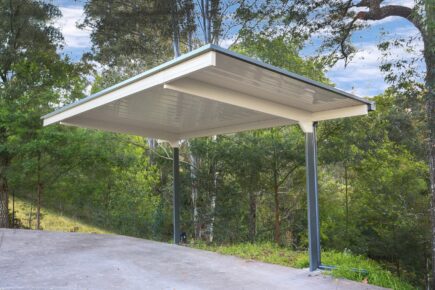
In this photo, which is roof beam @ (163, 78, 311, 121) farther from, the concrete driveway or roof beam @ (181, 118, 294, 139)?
the concrete driveway

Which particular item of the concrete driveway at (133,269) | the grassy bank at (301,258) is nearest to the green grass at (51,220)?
the grassy bank at (301,258)

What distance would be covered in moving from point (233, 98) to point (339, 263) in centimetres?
308

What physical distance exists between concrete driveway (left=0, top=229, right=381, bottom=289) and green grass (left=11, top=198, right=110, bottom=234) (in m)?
5.23

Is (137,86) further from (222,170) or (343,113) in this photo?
(222,170)

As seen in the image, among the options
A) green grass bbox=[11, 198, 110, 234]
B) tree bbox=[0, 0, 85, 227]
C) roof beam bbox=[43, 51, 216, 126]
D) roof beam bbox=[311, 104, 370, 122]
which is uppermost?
tree bbox=[0, 0, 85, 227]

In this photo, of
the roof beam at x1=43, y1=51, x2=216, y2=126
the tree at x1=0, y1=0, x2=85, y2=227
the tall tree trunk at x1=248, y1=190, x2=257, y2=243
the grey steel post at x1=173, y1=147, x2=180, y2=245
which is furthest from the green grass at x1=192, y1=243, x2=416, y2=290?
the tree at x1=0, y1=0, x2=85, y2=227

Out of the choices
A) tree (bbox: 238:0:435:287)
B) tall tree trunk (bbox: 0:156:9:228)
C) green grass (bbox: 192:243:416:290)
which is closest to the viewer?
green grass (bbox: 192:243:416:290)

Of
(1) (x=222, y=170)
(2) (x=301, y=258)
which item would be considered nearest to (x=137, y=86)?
(2) (x=301, y=258)

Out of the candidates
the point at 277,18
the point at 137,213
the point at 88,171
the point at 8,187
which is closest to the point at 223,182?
the point at 137,213

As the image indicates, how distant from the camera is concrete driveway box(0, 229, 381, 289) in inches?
188

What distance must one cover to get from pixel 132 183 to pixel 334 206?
6683mm

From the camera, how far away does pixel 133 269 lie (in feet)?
18.4

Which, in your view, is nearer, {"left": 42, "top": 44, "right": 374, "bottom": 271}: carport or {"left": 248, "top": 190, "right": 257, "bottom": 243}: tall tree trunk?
{"left": 42, "top": 44, "right": 374, "bottom": 271}: carport

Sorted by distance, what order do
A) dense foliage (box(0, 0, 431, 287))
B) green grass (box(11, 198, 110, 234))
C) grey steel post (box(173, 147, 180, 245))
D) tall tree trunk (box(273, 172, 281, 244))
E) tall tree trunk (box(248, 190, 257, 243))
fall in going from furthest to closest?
1. green grass (box(11, 198, 110, 234))
2. tall tree trunk (box(248, 190, 257, 243))
3. dense foliage (box(0, 0, 431, 287))
4. tall tree trunk (box(273, 172, 281, 244))
5. grey steel post (box(173, 147, 180, 245))
